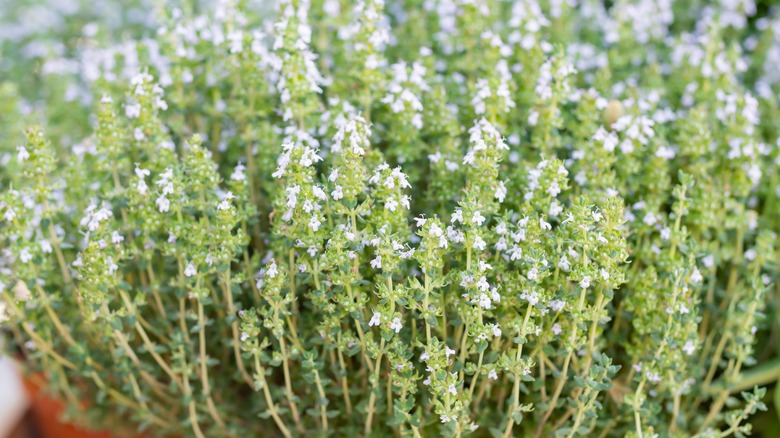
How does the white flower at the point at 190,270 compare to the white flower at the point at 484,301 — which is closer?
the white flower at the point at 484,301

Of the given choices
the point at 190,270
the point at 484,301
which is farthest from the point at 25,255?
the point at 484,301

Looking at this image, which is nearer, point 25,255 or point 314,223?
point 314,223

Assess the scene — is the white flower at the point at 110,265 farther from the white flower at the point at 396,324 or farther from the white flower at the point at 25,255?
the white flower at the point at 396,324

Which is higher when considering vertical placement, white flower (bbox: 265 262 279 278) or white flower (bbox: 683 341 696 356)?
white flower (bbox: 265 262 279 278)

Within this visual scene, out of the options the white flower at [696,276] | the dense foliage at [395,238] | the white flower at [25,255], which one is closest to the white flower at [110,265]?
the dense foliage at [395,238]

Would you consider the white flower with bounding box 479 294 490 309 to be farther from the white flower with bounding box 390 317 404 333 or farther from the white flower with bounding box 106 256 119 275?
the white flower with bounding box 106 256 119 275

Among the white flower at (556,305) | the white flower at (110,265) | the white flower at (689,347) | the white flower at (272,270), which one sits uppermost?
the white flower at (110,265)

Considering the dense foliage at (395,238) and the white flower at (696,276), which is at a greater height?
the dense foliage at (395,238)

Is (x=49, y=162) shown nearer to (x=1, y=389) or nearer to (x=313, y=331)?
(x=313, y=331)

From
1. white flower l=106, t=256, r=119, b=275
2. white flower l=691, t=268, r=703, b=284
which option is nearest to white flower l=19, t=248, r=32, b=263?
white flower l=106, t=256, r=119, b=275

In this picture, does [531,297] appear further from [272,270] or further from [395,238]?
[272,270]
